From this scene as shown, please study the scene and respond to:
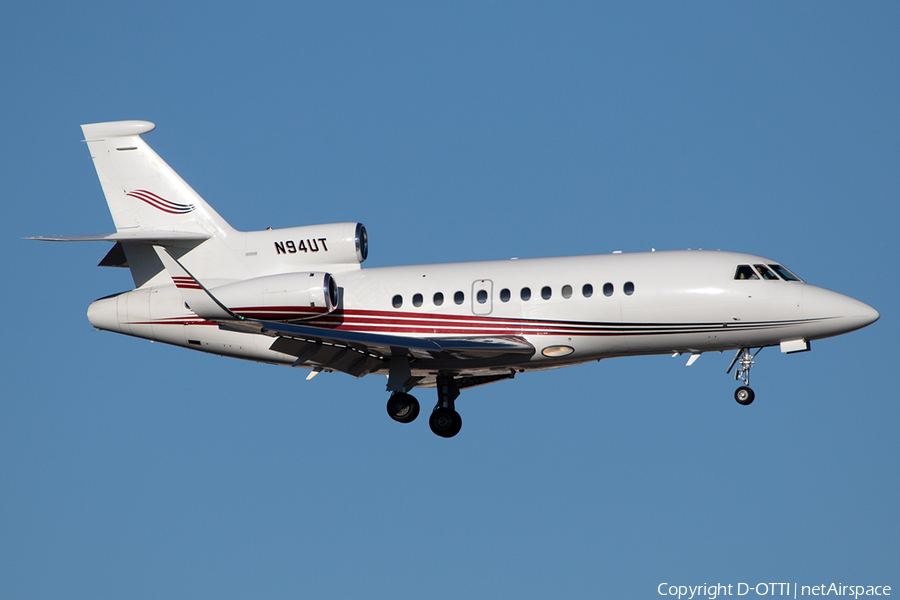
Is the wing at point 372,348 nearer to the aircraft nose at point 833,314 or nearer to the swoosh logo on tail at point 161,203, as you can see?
the swoosh logo on tail at point 161,203

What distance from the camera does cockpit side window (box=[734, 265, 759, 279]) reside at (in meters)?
23.1

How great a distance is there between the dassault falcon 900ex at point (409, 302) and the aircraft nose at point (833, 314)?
0.13ft

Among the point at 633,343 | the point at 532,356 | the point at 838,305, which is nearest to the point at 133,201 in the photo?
the point at 532,356

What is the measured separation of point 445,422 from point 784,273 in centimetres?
829

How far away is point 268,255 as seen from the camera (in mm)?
25906

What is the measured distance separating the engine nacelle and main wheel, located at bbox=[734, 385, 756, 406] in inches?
353

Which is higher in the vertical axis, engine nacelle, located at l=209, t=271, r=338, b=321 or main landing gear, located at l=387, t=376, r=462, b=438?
engine nacelle, located at l=209, t=271, r=338, b=321

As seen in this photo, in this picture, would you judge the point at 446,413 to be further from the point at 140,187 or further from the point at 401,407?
the point at 140,187

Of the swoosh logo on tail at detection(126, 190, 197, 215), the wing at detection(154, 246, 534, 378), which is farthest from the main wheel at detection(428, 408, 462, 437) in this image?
the swoosh logo on tail at detection(126, 190, 197, 215)

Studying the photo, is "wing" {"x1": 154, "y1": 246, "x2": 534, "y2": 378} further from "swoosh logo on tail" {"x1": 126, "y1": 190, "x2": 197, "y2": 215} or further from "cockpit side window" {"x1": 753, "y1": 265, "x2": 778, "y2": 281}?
"cockpit side window" {"x1": 753, "y1": 265, "x2": 778, "y2": 281}

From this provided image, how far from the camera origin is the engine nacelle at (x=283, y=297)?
2392cm

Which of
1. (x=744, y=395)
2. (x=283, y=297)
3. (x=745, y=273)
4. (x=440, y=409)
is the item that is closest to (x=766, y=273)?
(x=745, y=273)

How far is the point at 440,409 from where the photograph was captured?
85.0ft

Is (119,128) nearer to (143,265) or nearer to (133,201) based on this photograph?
(133,201)
